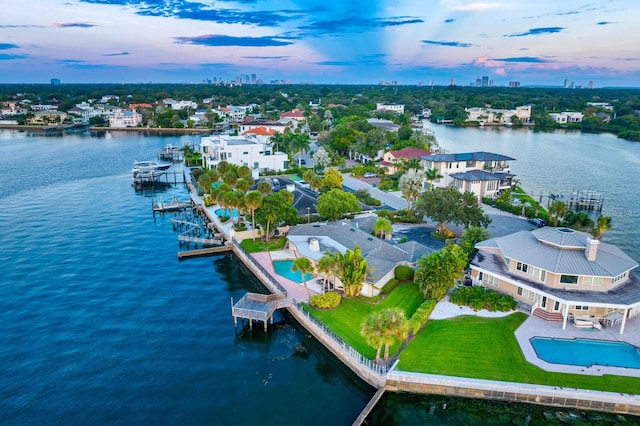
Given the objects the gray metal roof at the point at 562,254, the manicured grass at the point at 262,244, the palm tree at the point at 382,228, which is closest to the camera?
the gray metal roof at the point at 562,254

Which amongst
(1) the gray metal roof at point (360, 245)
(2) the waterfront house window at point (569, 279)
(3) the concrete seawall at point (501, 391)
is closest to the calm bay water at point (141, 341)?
(3) the concrete seawall at point (501, 391)

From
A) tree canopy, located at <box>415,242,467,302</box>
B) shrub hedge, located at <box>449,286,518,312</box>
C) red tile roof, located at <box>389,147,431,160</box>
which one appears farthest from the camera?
red tile roof, located at <box>389,147,431,160</box>

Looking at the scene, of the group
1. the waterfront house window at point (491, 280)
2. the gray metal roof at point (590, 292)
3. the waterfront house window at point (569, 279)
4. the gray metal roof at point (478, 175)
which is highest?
the gray metal roof at point (478, 175)

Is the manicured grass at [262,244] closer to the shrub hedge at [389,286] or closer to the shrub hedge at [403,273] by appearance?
the shrub hedge at [389,286]

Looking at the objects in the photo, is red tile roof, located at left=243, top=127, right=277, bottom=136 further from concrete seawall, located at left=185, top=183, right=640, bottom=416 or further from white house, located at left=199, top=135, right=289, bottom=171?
concrete seawall, located at left=185, top=183, right=640, bottom=416

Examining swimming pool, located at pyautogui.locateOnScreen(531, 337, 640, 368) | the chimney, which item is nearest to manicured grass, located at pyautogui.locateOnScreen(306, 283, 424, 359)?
swimming pool, located at pyautogui.locateOnScreen(531, 337, 640, 368)

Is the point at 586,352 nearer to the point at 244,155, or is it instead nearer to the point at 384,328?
the point at 384,328
